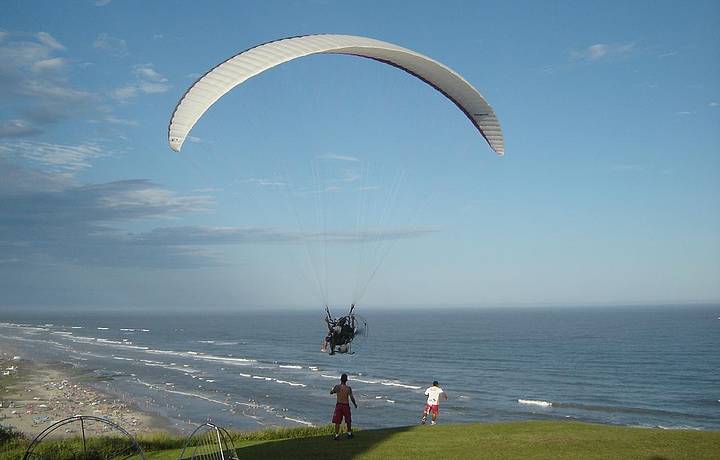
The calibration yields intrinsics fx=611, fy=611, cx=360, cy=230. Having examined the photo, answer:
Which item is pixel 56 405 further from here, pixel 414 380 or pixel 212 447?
pixel 212 447

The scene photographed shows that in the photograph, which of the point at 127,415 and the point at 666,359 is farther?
the point at 666,359

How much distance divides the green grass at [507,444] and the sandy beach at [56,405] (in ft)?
57.7

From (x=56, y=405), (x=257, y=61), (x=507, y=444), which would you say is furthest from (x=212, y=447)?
(x=56, y=405)

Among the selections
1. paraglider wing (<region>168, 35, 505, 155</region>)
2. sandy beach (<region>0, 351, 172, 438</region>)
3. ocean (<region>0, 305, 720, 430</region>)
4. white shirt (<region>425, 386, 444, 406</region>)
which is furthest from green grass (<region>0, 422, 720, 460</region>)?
sandy beach (<region>0, 351, 172, 438</region>)

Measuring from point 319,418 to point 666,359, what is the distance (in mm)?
43089

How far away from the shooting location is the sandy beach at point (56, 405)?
29188mm

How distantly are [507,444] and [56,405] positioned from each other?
30.6 m

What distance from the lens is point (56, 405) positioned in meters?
34.0

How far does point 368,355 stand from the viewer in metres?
69.8

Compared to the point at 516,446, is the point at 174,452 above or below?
below

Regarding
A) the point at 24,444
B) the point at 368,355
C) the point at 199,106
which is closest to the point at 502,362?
the point at 368,355

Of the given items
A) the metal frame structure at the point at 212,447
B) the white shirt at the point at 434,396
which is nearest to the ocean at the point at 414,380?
the white shirt at the point at 434,396

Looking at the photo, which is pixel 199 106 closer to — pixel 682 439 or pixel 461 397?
pixel 682 439

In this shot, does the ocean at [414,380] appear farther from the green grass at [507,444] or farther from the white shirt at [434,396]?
the green grass at [507,444]
